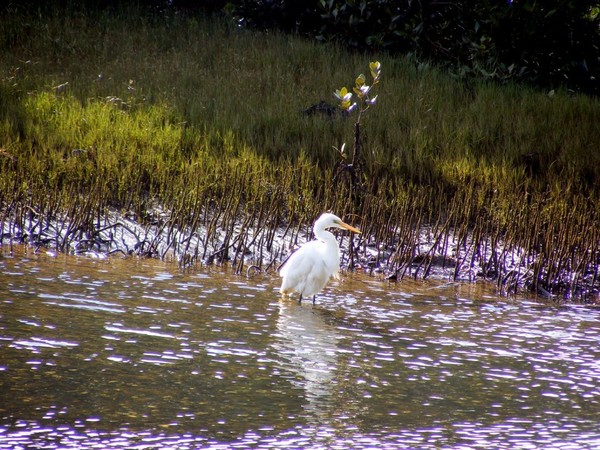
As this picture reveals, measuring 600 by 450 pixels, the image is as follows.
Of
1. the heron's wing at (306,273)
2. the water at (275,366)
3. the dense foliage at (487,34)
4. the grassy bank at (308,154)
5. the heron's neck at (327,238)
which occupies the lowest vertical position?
the water at (275,366)

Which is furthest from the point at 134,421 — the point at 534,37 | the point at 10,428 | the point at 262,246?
the point at 534,37

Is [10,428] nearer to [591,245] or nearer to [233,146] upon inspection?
[591,245]

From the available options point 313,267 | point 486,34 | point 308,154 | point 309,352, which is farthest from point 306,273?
point 486,34

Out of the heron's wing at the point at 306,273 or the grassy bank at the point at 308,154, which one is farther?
the grassy bank at the point at 308,154

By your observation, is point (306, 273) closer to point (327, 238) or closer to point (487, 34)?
point (327, 238)

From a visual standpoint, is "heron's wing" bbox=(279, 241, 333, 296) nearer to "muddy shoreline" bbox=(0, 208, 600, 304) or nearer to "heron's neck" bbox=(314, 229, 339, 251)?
"heron's neck" bbox=(314, 229, 339, 251)

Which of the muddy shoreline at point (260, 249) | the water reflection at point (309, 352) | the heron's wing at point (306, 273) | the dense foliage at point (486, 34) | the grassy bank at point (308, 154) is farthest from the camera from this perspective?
the dense foliage at point (486, 34)

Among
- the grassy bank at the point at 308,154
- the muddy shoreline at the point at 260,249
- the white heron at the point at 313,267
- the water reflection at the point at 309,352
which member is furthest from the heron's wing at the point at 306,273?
the grassy bank at the point at 308,154

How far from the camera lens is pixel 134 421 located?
410 cm

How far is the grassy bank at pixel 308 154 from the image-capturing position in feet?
28.0

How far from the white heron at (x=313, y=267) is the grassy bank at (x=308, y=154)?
95 centimetres

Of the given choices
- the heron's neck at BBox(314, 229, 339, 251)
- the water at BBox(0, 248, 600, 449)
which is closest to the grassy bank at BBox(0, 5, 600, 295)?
the heron's neck at BBox(314, 229, 339, 251)

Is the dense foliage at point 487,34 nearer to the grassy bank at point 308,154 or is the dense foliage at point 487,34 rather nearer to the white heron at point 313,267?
the grassy bank at point 308,154

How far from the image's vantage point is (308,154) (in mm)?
10258
